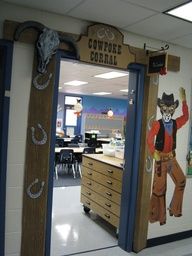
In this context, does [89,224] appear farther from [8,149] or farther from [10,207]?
[8,149]

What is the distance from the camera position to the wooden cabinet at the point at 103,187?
12.6ft

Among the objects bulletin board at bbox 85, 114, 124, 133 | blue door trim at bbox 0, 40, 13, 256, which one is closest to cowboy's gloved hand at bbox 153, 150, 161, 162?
blue door trim at bbox 0, 40, 13, 256

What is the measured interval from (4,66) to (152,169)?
2086 millimetres

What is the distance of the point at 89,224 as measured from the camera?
4246mm

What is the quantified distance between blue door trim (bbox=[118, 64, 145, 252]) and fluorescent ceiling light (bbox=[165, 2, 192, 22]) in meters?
0.79

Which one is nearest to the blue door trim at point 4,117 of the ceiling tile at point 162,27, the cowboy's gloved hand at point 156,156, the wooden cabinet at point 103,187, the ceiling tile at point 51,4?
the ceiling tile at point 51,4

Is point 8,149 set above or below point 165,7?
below

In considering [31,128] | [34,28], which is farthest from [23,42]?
[31,128]

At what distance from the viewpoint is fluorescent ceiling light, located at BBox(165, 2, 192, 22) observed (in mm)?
2425

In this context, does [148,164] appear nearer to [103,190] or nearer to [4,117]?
[103,190]

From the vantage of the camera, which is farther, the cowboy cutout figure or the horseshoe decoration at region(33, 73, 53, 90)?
the cowboy cutout figure

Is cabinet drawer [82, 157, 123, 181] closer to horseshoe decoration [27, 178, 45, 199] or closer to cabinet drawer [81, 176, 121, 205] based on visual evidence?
cabinet drawer [81, 176, 121, 205]

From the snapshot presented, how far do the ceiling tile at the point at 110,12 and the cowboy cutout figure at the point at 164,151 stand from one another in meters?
1.11

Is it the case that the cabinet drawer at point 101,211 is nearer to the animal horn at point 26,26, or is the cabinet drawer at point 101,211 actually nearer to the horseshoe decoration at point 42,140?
the horseshoe decoration at point 42,140
